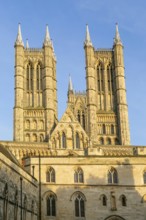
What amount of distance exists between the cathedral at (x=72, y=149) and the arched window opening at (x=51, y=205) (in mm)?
92

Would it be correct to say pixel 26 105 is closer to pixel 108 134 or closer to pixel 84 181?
pixel 108 134

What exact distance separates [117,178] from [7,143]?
93.8ft

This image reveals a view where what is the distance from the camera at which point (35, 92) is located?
7712cm

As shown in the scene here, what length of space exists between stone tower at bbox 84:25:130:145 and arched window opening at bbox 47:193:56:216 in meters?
34.5

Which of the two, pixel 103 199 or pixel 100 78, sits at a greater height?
pixel 100 78

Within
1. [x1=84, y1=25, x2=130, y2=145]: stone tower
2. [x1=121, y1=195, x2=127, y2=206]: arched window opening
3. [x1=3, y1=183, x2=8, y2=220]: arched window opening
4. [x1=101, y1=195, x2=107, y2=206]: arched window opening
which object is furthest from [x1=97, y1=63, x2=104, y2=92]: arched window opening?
[x1=3, y1=183, x2=8, y2=220]: arched window opening

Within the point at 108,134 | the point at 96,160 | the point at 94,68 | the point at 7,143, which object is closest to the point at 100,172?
the point at 96,160

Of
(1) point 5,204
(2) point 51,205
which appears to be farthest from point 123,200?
(1) point 5,204

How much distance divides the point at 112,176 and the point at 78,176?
336 cm

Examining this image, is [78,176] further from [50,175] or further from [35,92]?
[35,92]

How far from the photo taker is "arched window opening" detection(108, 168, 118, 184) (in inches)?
1532

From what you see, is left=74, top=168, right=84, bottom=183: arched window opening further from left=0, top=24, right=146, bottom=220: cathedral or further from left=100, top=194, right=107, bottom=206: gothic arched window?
left=100, top=194, right=107, bottom=206: gothic arched window

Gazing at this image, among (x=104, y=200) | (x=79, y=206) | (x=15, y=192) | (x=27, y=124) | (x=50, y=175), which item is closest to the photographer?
(x=15, y=192)

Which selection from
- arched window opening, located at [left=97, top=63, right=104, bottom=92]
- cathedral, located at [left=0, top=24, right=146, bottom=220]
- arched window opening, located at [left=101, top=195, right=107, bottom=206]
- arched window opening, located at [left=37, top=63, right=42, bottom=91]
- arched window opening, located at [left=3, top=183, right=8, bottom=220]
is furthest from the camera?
arched window opening, located at [left=97, top=63, right=104, bottom=92]
